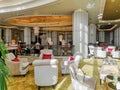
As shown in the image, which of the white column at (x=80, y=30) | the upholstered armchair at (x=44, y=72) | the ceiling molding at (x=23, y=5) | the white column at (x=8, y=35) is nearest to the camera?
the upholstered armchair at (x=44, y=72)

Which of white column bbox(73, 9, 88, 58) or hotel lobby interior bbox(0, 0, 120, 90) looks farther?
white column bbox(73, 9, 88, 58)

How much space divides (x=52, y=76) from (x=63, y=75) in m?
1.75

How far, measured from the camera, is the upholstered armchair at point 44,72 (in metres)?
4.81

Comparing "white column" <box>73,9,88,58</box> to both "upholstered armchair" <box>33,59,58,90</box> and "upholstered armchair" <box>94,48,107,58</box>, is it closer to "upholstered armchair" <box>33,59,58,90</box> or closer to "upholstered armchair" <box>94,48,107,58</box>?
"upholstered armchair" <box>94,48,107,58</box>

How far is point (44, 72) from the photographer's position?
486 cm

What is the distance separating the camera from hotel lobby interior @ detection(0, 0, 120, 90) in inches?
160

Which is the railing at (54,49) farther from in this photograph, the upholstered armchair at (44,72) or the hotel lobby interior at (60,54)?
the upholstered armchair at (44,72)

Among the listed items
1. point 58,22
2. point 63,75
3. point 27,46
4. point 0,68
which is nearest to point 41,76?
point 63,75

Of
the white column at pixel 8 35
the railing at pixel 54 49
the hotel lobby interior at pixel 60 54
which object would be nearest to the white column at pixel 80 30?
the hotel lobby interior at pixel 60 54

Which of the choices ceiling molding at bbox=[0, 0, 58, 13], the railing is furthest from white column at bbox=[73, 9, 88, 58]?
ceiling molding at bbox=[0, 0, 58, 13]

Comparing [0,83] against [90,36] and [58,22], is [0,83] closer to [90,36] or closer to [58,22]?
[58,22]

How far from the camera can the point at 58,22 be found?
16672 millimetres

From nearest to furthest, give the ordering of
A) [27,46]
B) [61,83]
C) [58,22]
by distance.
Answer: [61,83] < [27,46] < [58,22]

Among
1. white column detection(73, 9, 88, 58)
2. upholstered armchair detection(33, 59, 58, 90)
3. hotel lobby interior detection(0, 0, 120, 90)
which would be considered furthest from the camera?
white column detection(73, 9, 88, 58)
